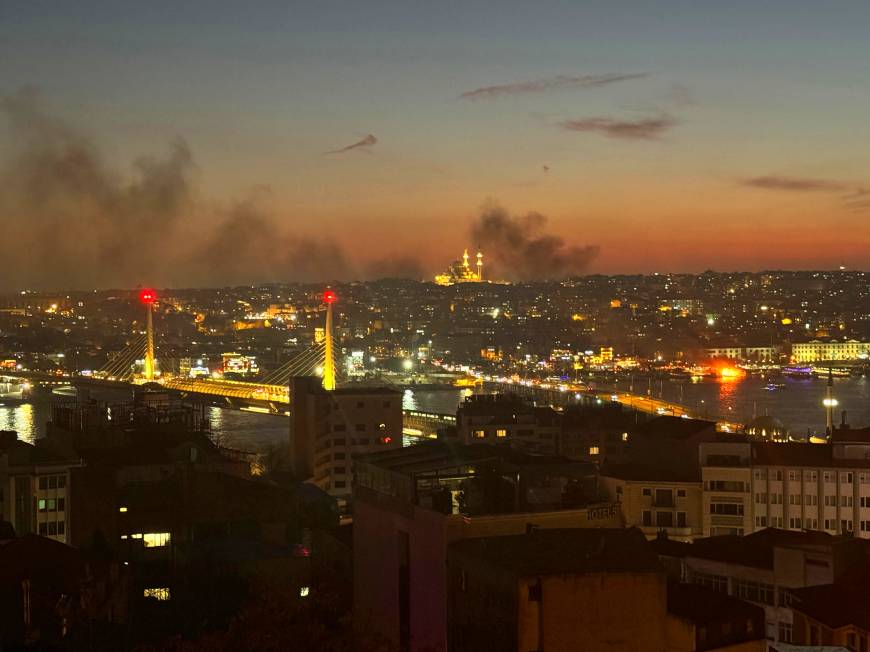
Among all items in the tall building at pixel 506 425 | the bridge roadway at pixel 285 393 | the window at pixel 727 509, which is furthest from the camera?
the bridge roadway at pixel 285 393

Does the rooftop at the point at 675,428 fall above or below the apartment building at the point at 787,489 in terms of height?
above

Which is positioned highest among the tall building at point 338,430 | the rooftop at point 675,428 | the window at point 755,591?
the rooftop at point 675,428

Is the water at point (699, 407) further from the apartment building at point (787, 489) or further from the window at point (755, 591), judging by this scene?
the window at point (755, 591)

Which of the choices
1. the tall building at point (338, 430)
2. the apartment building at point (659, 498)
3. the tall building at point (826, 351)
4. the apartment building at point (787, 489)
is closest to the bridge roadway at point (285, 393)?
the tall building at point (338, 430)

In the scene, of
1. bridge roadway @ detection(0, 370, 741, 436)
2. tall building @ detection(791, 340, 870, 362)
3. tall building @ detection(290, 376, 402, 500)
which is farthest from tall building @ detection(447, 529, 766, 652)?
tall building @ detection(791, 340, 870, 362)

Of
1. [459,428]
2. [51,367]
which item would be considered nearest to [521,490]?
[459,428]

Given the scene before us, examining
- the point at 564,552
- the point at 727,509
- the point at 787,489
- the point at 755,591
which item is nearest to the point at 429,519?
the point at 564,552

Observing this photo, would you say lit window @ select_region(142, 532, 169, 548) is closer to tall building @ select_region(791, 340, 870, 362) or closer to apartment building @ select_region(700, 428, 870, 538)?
apartment building @ select_region(700, 428, 870, 538)
